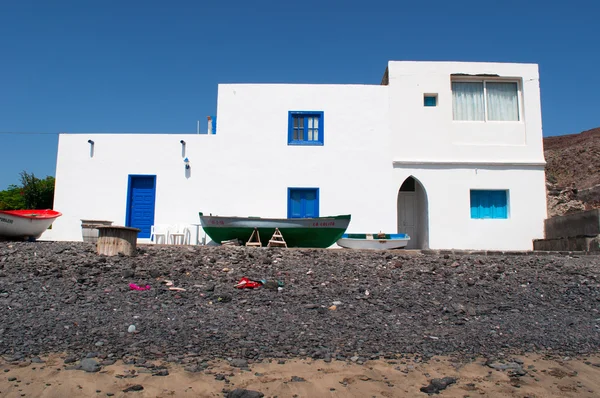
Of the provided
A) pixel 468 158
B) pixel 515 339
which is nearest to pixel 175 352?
pixel 515 339

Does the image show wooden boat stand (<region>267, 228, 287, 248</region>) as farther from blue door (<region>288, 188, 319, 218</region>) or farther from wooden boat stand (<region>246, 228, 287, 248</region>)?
blue door (<region>288, 188, 319, 218</region>)

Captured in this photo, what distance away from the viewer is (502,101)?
50.9 feet

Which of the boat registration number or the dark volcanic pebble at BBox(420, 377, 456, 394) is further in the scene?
the boat registration number

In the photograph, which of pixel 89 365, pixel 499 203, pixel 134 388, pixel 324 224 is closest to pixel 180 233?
pixel 324 224

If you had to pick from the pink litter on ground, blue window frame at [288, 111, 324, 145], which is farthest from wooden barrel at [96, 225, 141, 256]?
blue window frame at [288, 111, 324, 145]

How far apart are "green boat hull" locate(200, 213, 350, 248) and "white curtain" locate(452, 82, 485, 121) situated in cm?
611

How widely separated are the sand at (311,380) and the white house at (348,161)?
1022cm

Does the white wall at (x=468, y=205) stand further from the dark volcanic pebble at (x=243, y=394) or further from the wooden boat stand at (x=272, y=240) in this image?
the dark volcanic pebble at (x=243, y=394)

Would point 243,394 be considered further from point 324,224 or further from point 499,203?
point 499,203

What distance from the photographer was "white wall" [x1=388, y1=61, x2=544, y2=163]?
49.4 feet

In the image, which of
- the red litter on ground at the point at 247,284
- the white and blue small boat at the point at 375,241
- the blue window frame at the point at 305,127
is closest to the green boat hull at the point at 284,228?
the white and blue small boat at the point at 375,241

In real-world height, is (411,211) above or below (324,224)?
above

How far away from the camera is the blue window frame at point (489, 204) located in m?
14.8

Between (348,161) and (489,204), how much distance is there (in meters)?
4.86
